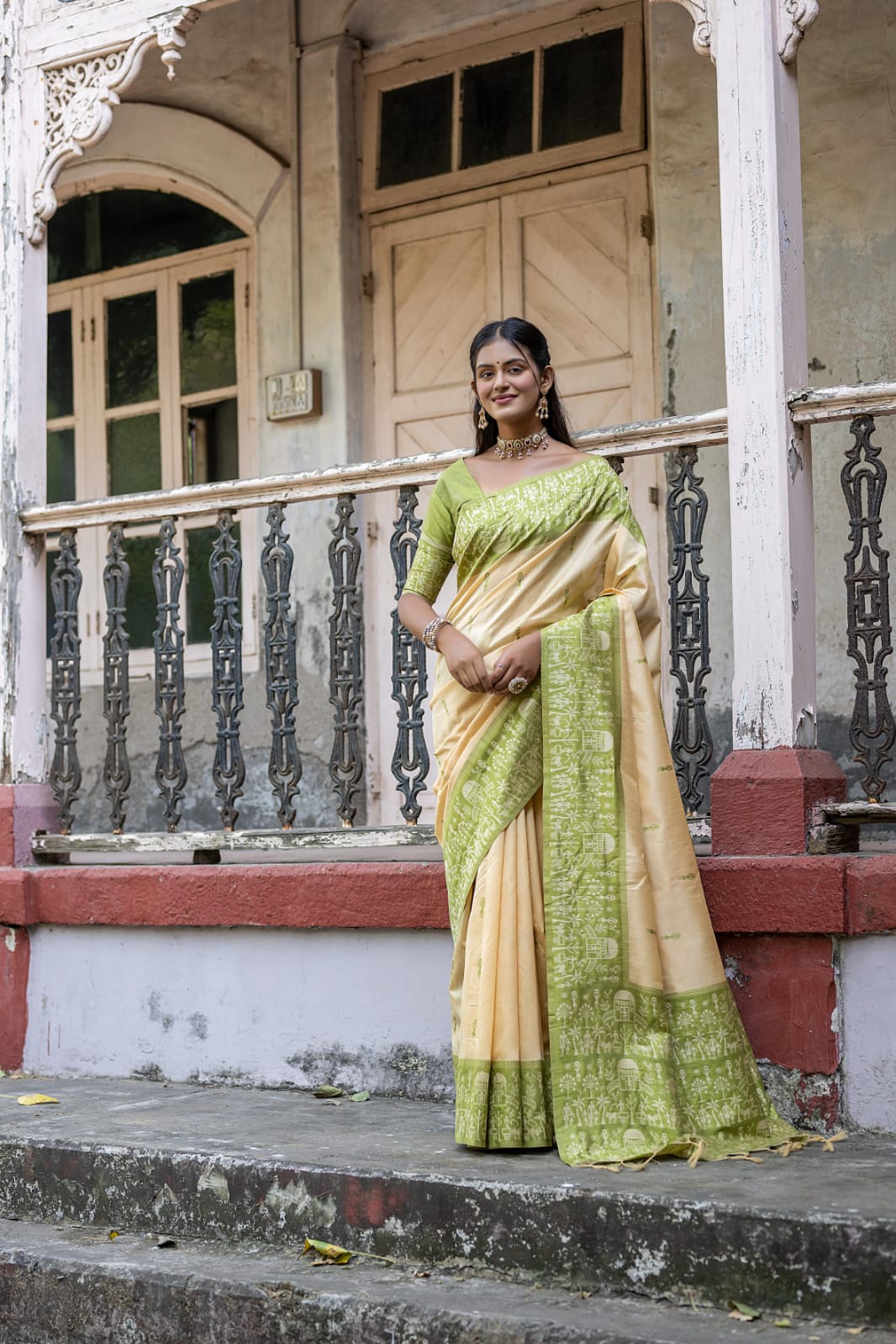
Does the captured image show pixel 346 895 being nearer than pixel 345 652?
Yes

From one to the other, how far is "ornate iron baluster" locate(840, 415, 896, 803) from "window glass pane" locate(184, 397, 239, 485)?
3.99m

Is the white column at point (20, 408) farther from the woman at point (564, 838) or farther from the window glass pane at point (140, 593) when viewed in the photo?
the woman at point (564, 838)

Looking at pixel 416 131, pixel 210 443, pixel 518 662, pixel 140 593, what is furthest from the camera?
pixel 140 593

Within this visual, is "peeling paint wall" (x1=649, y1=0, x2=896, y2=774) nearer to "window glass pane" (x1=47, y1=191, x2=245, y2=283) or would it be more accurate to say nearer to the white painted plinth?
the white painted plinth

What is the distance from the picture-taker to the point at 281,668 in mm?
5262

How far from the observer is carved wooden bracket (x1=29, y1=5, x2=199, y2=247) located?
5.44m

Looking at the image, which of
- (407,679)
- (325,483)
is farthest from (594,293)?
(407,679)

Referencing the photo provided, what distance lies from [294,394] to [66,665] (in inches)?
82.7

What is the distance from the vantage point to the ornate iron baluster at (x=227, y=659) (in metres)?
5.27

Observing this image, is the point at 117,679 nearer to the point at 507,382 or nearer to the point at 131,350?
the point at 507,382

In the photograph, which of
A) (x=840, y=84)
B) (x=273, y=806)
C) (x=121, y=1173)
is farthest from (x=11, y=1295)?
(x=840, y=84)

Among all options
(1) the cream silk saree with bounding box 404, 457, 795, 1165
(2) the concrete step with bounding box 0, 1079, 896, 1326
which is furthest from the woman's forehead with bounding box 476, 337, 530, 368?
(2) the concrete step with bounding box 0, 1079, 896, 1326

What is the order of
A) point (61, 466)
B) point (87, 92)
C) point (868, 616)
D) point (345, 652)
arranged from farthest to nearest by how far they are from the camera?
point (61, 466) → point (87, 92) → point (345, 652) → point (868, 616)

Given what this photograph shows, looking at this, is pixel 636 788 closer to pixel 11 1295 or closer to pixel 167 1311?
pixel 167 1311
